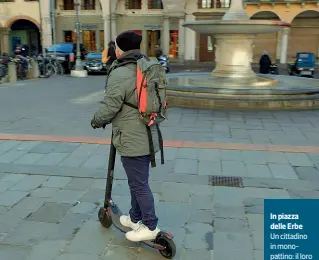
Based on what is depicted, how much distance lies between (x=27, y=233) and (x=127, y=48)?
1.94 metres

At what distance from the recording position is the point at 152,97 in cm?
285

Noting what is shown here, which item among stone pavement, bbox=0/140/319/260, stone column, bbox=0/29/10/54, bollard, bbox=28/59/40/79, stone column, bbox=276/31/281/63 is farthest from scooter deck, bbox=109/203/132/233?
stone column, bbox=0/29/10/54

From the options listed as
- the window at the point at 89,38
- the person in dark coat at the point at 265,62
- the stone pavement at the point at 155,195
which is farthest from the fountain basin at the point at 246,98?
the window at the point at 89,38

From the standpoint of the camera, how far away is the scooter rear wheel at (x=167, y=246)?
3.04 m

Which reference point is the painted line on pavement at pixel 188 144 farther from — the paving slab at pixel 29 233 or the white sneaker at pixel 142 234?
the white sneaker at pixel 142 234

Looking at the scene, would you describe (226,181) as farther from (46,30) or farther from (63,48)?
(46,30)

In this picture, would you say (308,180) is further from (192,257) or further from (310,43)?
(310,43)

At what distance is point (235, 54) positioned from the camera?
11133mm

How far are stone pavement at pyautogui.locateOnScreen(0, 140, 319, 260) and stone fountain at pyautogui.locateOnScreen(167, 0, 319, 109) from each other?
Answer: 366 centimetres

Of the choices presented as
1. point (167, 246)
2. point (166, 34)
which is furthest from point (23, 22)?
point (167, 246)

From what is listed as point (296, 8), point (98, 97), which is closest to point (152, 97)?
point (98, 97)

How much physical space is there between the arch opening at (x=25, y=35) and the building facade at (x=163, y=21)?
0.31 ft

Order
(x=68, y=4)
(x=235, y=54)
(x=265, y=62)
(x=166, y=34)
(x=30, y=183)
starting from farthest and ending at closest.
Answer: (x=68, y=4) → (x=166, y=34) → (x=265, y=62) → (x=235, y=54) → (x=30, y=183)

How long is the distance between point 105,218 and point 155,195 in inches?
38.0
